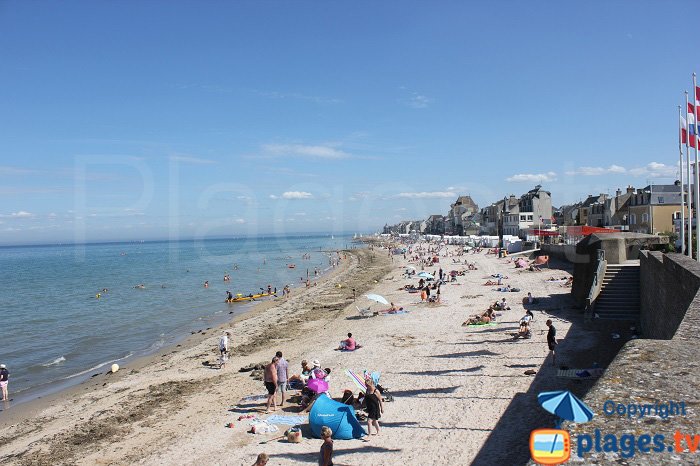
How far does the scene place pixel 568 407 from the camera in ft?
Answer: 17.7

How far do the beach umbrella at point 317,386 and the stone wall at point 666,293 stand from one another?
8.02 meters

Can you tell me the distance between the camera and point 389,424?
35.7ft

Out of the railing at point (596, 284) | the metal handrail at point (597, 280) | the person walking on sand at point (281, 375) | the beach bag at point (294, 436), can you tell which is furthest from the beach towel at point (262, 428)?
the metal handrail at point (597, 280)

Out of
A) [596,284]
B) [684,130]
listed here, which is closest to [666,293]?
[596,284]

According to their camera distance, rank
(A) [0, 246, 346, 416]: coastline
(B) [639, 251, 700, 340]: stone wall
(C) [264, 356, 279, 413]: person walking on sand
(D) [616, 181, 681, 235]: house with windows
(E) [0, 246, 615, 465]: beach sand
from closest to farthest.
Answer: (E) [0, 246, 615, 465]: beach sand, (B) [639, 251, 700, 340]: stone wall, (C) [264, 356, 279, 413]: person walking on sand, (A) [0, 246, 346, 416]: coastline, (D) [616, 181, 681, 235]: house with windows

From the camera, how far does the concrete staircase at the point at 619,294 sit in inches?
741

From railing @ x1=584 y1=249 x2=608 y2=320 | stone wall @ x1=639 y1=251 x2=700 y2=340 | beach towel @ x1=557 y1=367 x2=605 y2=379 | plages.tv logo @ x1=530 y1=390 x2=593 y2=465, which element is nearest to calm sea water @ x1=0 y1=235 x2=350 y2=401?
beach towel @ x1=557 y1=367 x2=605 y2=379

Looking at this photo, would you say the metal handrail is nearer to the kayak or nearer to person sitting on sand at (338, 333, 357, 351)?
person sitting on sand at (338, 333, 357, 351)

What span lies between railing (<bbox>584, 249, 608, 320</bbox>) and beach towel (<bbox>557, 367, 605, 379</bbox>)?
6.82 m

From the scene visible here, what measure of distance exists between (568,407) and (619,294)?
54.7 ft

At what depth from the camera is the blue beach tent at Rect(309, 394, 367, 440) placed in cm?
1022

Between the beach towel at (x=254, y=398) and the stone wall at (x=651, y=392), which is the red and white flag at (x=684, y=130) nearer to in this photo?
the stone wall at (x=651, y=392)

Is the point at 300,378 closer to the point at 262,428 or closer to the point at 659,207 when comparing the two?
the point at 262,428

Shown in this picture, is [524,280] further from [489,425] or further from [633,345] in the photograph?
[633,345]
